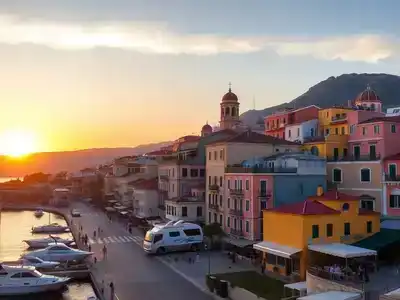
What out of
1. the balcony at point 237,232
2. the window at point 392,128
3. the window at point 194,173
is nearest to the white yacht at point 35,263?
the balcony at point 237,232

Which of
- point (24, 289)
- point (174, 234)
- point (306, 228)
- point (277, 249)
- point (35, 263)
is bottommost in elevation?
point (24, 289)

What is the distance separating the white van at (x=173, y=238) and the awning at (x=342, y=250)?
606 inches

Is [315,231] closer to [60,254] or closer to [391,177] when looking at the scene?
[391,177]

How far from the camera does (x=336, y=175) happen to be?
2079 inches

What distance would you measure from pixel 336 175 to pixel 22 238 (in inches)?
1554

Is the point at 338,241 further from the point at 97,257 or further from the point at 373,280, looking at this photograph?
the point at 97,257

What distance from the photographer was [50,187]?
490 feet

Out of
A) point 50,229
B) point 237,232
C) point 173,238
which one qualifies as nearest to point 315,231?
point 237,232

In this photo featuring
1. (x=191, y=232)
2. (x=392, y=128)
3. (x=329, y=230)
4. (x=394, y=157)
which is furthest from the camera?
→ (x=392, y=128)

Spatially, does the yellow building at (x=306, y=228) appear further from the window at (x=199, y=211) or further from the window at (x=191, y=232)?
the window at (x=199, y=211)

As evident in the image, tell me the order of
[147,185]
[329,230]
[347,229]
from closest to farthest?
1. [329,230]
2. [347,229]
3. [147,185]

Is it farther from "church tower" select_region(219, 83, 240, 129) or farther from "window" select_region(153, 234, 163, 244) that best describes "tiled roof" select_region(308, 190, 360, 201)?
"church tower" select_region(219, 83, 240, 129)

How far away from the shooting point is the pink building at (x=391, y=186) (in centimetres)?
4575

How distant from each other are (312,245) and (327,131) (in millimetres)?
31452
